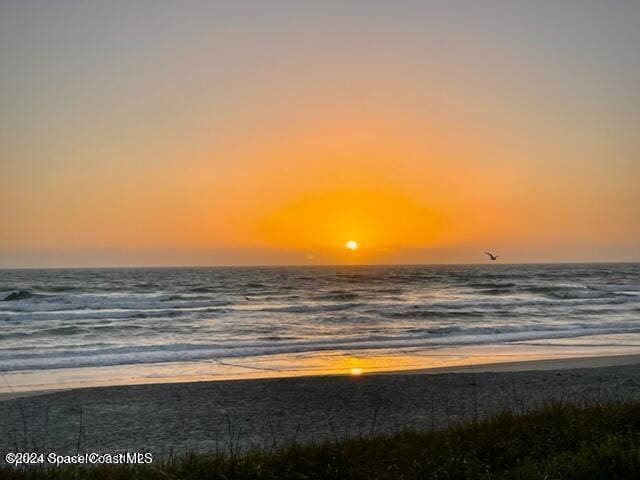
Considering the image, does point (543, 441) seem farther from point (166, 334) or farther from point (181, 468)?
point (166, 334)

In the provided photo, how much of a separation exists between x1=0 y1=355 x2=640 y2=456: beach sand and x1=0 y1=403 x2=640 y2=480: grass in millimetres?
1951

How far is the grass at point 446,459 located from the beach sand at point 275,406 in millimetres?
1951

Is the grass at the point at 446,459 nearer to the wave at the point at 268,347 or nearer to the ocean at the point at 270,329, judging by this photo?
the ocean at the point at 270,329

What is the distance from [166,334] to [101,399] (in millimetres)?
16232

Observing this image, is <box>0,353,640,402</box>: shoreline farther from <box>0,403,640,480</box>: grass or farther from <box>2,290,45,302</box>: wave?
<box>2,290,45,302</box>: wave

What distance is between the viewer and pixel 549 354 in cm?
2366

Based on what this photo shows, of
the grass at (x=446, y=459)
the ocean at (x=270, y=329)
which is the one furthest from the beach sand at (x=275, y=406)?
the ocean at (x=270, y=329)

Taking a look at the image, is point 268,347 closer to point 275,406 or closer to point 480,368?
point 480,368

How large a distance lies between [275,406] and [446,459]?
7392 millimetres

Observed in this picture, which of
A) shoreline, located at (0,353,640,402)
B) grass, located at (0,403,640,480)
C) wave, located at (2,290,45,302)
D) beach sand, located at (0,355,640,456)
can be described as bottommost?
wave, located at (2,290,45,302)

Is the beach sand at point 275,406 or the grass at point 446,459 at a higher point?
the grass at point 446,459

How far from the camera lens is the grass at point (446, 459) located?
644 cm

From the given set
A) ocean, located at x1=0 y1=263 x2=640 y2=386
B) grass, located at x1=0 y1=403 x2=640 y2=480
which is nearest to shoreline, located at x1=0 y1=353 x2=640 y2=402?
ocean, located at x1=0 y1=263 x2=640 y2=386

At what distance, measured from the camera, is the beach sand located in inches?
436
